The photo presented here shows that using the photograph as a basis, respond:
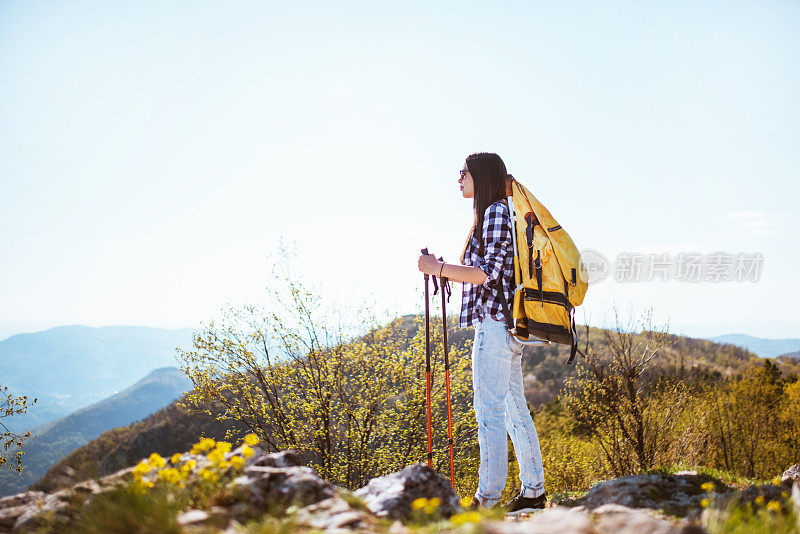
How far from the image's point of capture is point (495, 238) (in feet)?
11.7

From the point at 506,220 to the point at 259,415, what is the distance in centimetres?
829

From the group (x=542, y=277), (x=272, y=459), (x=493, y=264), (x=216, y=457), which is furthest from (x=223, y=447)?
(x=542, y=277)

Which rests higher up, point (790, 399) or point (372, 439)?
point (372, 439)

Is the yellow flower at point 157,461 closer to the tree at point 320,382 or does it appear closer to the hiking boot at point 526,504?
the hiking boot at point 526,504

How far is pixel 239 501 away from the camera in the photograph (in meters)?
2.51

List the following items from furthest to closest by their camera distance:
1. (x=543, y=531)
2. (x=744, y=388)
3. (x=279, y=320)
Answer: (x=744, y=388), (x=279, y=320), (x=543, y=531)

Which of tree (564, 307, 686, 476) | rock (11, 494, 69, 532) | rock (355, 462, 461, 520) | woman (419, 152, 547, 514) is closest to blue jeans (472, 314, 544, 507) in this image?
woman (419, 152, 547, 514)

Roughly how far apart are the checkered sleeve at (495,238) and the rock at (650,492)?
2268 mm

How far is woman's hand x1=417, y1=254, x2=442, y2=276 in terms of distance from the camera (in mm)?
3590

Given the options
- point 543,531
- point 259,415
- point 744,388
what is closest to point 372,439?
point 259,415

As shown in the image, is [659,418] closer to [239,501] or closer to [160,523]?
[239,501]

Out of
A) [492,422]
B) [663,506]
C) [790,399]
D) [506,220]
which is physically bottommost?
[790,399]

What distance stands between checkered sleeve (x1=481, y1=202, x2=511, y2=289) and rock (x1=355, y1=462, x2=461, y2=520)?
1421mm

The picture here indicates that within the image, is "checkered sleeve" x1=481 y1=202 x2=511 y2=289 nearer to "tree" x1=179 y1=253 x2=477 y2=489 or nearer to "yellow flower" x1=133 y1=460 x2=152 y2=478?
"yellow flower" x1=133 y1=460 x2=152 y2=478
